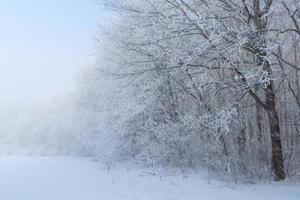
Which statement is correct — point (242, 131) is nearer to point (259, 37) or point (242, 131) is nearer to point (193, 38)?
point (193, 38)

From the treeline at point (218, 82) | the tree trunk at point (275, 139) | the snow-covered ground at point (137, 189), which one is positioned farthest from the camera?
the tree trunk at point (275, 139)

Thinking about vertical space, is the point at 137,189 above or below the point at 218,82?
below

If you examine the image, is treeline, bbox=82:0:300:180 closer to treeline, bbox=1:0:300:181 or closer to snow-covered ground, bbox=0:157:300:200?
treeline, bbox=1:0:300:181

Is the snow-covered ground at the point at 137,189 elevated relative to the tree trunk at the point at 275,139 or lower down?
lower down

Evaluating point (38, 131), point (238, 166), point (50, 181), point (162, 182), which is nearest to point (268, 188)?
point (238, 166)

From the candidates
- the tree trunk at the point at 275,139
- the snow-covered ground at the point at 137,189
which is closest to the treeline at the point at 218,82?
the tree trunk at the point at 275,139

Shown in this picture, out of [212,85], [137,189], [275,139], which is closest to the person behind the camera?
[137,189]

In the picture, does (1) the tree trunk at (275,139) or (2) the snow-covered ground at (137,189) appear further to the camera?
(1) the tree trunk at (275,139)

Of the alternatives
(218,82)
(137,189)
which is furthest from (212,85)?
(137,189)

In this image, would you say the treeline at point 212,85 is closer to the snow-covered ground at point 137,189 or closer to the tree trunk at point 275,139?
the tree trunk at point 275,139

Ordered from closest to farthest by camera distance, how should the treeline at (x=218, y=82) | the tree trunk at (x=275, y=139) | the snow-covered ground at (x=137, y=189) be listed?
the snow-covered ground at (x=137, y=189) → the treeline at (x=218, y=82) → the tree trunk at (x=275, y=139)

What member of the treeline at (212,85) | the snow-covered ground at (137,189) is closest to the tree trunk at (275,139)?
the treeline at (212,85)

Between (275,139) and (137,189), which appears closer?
(137,189)

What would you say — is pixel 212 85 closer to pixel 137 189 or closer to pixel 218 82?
pixel 218 82
